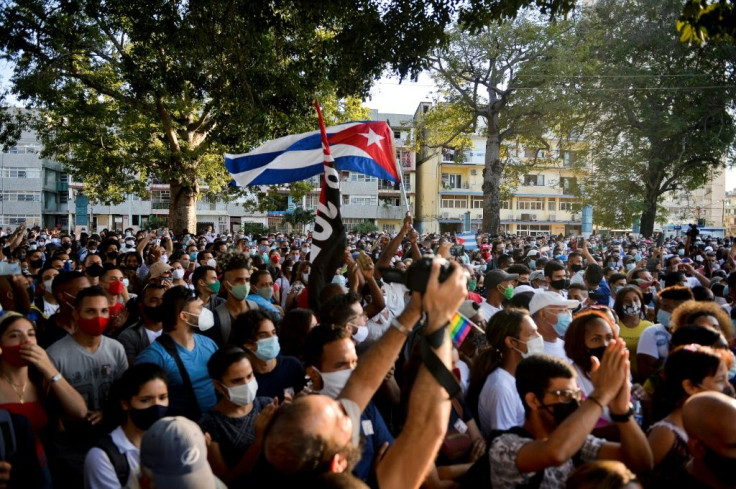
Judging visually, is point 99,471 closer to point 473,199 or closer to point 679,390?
point 679,390

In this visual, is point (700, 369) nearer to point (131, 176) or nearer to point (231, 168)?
point (231, 168)

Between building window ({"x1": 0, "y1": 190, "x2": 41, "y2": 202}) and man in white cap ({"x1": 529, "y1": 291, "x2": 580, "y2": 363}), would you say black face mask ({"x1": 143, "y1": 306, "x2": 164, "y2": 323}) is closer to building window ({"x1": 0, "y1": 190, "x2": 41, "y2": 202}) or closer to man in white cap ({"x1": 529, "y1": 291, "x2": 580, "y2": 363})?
man in white cap ({"x1": 529, "y1": 291, "x2": 580, "y2": 363})

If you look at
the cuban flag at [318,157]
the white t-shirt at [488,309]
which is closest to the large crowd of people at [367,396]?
the white t-shirt at [488,309]

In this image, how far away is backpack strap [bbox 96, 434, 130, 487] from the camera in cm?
279

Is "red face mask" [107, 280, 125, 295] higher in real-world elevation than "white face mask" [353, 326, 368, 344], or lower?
higher

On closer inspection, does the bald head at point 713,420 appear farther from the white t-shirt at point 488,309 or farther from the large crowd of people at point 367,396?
the white t-shirt at point 488,309

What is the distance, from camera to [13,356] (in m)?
3.30

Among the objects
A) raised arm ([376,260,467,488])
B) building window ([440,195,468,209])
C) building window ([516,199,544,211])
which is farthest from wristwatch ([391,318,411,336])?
building window ([516,199,544,211])

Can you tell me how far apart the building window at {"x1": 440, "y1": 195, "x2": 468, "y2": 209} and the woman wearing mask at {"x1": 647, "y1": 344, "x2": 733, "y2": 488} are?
54.0 metres

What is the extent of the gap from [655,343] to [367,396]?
3.22m

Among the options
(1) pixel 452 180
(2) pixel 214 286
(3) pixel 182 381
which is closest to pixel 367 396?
(3) pixel 182 381

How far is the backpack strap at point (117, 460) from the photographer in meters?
2.79

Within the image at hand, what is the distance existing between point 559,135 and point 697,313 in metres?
25.9

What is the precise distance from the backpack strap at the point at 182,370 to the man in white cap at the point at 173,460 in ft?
5.19
